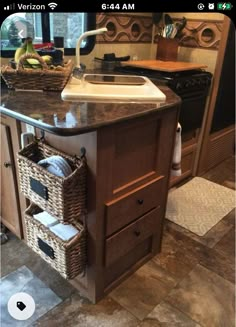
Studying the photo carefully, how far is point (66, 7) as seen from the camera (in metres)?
1.77

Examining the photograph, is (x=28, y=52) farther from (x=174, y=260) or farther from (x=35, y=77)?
(x=174, y=260)

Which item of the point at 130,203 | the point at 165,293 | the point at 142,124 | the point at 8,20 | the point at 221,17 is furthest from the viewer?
the point at 221,17

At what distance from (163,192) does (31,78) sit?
94cm

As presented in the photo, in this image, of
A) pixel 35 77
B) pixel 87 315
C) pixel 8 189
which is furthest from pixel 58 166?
pixel 87 315

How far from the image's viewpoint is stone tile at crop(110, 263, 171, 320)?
1.47 m

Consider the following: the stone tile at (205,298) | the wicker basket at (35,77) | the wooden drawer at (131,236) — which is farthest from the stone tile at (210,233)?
the wicker basket at (35,77)

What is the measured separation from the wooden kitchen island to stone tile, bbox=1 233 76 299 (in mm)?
80

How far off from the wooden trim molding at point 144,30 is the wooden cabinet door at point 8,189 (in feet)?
4.13

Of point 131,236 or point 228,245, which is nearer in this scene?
point 131,236

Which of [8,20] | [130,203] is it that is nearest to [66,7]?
[8,20]

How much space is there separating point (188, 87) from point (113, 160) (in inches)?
49.4

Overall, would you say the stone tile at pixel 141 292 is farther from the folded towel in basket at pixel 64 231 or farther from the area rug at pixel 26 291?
the folded towel in basket at pixel 64 231

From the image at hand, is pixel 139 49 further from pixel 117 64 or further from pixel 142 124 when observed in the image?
pixel 142 124

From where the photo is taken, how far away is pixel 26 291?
1.53 meters
